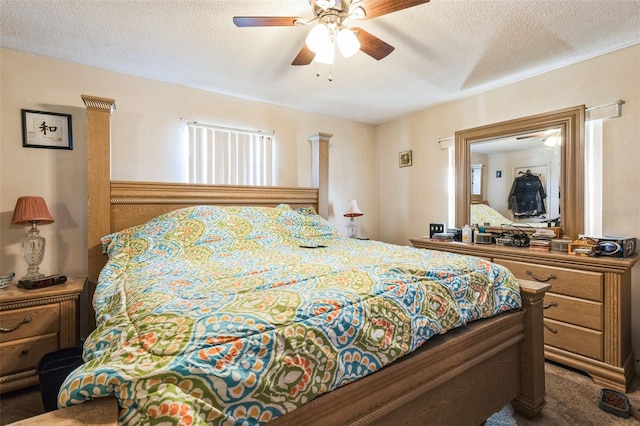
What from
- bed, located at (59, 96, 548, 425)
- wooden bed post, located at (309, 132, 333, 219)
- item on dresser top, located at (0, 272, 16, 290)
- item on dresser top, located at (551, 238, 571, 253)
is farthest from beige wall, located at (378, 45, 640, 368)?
item on dresser top, located at (0, 272, 16, 290)

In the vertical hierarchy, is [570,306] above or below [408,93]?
below

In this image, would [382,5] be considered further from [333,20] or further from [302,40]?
[302,40]

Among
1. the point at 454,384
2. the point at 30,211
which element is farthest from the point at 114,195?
the point at 454,384

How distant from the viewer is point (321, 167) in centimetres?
342

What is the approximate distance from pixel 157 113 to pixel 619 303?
144 inches

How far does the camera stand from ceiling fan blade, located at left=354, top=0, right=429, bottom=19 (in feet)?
4.73

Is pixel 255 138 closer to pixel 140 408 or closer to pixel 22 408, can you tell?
pixel 22 408

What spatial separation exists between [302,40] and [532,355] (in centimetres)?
228

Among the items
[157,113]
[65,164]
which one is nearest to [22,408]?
[65,164]

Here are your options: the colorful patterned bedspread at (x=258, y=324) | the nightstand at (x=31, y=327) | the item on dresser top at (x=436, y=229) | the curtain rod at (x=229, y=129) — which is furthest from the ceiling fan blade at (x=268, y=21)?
the item on dresser top at (x=436, y=229)

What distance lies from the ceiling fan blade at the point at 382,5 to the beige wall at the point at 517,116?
189cm

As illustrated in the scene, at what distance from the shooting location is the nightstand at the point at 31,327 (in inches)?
71.0

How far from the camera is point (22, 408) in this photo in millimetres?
1746

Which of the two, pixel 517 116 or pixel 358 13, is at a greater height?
pixel 358 13
